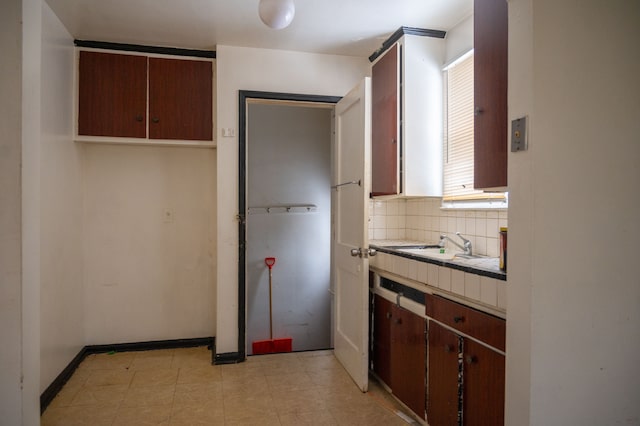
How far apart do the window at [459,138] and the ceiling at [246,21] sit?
35cm

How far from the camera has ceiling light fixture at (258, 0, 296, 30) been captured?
1.94m

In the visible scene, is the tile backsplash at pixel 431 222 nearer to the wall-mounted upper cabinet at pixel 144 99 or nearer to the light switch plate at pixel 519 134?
the light switch plate at pixel 519 134

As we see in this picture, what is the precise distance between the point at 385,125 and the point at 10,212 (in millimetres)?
2254

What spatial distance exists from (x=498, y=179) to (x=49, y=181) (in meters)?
2.65

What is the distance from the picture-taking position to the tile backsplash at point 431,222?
230 centimetres

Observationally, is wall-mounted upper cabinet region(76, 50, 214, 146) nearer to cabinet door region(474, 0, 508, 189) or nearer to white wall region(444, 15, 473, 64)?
white wall region(444, 15, 473, 64)

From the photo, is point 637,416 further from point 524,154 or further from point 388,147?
point 388,147

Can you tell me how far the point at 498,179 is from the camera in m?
1.79

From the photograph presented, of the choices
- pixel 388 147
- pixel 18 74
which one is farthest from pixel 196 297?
pixel 18 74

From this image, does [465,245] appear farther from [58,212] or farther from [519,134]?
[58,212]

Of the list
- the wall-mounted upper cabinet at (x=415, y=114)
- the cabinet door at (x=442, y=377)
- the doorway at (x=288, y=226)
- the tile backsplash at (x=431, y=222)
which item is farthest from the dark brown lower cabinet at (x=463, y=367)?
the doorway at (x=288, y=226)

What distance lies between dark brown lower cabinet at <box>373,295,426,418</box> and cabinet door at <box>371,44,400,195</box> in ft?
2.73

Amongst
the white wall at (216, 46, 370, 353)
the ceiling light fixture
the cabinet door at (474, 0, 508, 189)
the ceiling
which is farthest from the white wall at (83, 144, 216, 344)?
the cabinet door at (474, 0, 508, 189)

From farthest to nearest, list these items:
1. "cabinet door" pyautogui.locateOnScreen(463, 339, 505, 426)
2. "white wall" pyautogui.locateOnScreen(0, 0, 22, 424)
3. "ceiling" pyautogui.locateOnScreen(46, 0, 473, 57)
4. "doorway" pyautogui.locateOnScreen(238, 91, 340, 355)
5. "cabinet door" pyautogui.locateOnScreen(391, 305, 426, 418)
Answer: "doorway" pyautogui.locateOnScreen(238, 91, 340, 355) → "ceiling" pyautogui.locateOnScreen(46, 0, 473, 57) → "cabinet door" pyautogui.locateOnScreen(391, 305, 426, 418) → "cabinet door" pyautogui.locateOnScreen(463, 339, 505, 426) → "white wall" pyautogui.locateOnScreen(0, 0, 22, 424)
